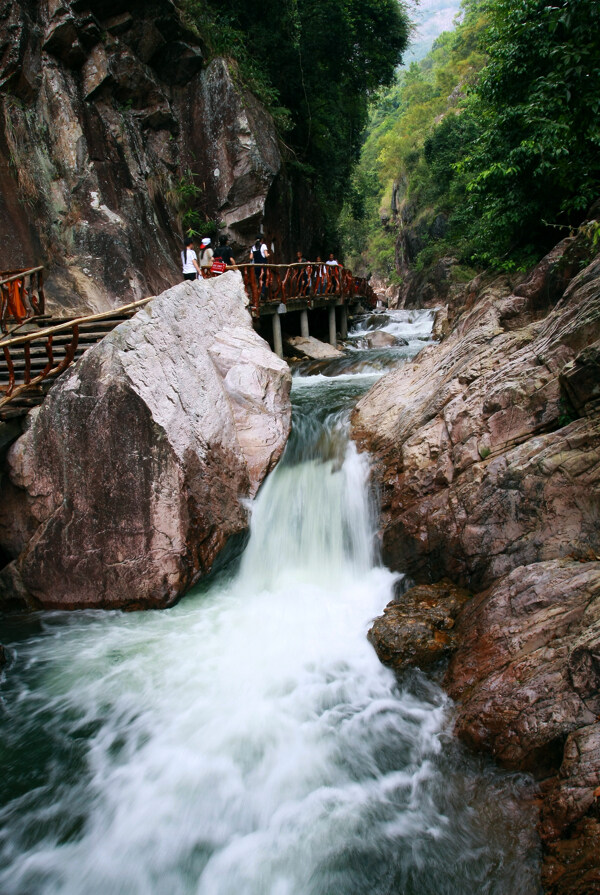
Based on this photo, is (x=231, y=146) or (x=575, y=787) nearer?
(x=575, y=787)

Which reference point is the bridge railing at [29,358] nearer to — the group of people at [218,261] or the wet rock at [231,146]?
the group of people at [218,261]

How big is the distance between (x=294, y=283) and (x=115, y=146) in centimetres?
594

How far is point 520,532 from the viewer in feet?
14.8

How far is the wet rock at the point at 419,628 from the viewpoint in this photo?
4.43 meters

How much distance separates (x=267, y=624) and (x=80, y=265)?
1040 centimetres

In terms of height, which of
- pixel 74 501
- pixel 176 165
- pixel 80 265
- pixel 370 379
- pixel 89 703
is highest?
pixel 176 165

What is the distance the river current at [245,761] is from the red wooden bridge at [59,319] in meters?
2.84

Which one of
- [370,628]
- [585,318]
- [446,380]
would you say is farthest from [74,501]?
[585,318]

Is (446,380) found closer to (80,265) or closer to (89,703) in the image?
(89,703)

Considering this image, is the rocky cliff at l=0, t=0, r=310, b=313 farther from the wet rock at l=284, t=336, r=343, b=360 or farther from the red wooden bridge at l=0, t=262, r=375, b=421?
the wet rock at l=284, t=336, r=343, b=360

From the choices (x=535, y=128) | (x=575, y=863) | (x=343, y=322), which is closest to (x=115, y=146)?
(x=343, y=322)

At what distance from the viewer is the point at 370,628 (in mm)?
4996

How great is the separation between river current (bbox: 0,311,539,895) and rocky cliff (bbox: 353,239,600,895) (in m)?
0.30

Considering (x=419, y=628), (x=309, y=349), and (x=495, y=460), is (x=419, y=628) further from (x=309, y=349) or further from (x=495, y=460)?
(x=309, y=349)
